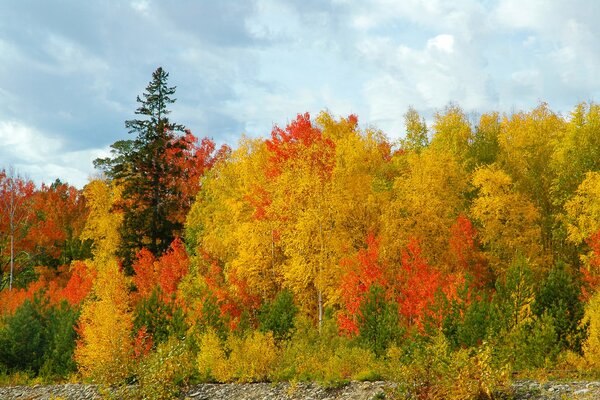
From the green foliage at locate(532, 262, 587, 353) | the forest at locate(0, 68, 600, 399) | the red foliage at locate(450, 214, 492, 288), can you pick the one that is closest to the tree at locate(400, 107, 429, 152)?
the forest at locate(0, 68, 600, 399)

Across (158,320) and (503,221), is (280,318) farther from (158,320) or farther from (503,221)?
(503,221)

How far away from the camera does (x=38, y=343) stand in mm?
26031

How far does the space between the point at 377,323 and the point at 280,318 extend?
15.3 ft

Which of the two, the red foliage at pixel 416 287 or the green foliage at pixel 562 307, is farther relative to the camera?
the red foliage at pixel 416 287

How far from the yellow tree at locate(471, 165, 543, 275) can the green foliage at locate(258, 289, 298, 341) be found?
12066 mm

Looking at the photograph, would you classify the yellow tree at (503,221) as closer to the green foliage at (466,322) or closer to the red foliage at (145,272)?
the green foliage at (466,322)

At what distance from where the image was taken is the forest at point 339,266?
17.0 metres

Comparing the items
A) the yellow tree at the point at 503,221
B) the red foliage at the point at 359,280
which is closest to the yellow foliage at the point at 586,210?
the yellow tree at the point at 503,221

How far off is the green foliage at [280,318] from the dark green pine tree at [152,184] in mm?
20372

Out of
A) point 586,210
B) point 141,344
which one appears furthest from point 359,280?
point 586,210

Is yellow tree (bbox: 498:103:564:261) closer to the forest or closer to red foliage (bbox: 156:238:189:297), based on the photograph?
the forest

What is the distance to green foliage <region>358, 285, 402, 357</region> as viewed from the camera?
18953 mm

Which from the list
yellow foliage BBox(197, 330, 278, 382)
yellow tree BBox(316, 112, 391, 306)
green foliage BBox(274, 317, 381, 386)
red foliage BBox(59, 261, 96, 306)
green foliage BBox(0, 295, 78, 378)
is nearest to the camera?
green foliage BBox(274, 317, 381, 386)

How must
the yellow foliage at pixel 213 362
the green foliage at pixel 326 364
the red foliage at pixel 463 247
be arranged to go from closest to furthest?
the green foliage at pixel 326 364 < the yellow foliage at pixel 213 362 < the red foliage at pixel 463 247
